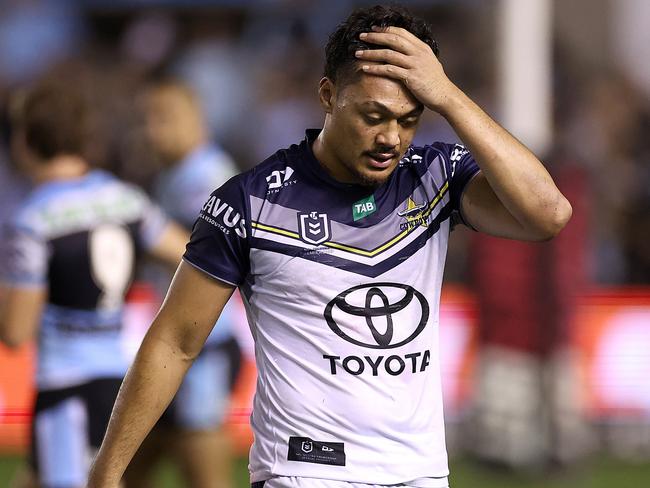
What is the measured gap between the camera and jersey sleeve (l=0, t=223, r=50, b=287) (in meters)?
4.94

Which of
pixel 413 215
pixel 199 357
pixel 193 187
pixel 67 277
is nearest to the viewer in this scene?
pixel 413 215

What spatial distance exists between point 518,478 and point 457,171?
5.21 metres

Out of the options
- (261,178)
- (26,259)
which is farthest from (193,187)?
(261,178)

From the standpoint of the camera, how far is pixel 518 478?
8.50 meters

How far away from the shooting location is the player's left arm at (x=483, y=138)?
3.31 meters

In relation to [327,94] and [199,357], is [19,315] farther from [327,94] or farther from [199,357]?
[327,94]

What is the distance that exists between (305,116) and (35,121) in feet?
23.6

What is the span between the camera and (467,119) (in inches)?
133

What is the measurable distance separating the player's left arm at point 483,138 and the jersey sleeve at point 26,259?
6.76 ft

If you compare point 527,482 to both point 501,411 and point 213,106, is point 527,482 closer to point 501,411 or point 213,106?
point 501,411

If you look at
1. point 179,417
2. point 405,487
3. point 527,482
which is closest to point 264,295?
point 405,487

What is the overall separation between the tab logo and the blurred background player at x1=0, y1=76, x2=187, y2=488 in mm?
1794

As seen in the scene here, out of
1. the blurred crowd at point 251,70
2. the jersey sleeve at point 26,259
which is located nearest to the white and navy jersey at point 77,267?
the jersey sleeve at point 26,259

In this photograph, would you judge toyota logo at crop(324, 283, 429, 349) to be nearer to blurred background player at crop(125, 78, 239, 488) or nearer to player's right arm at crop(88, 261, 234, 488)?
player's right arm at crop(88, 261, 234, 488)
